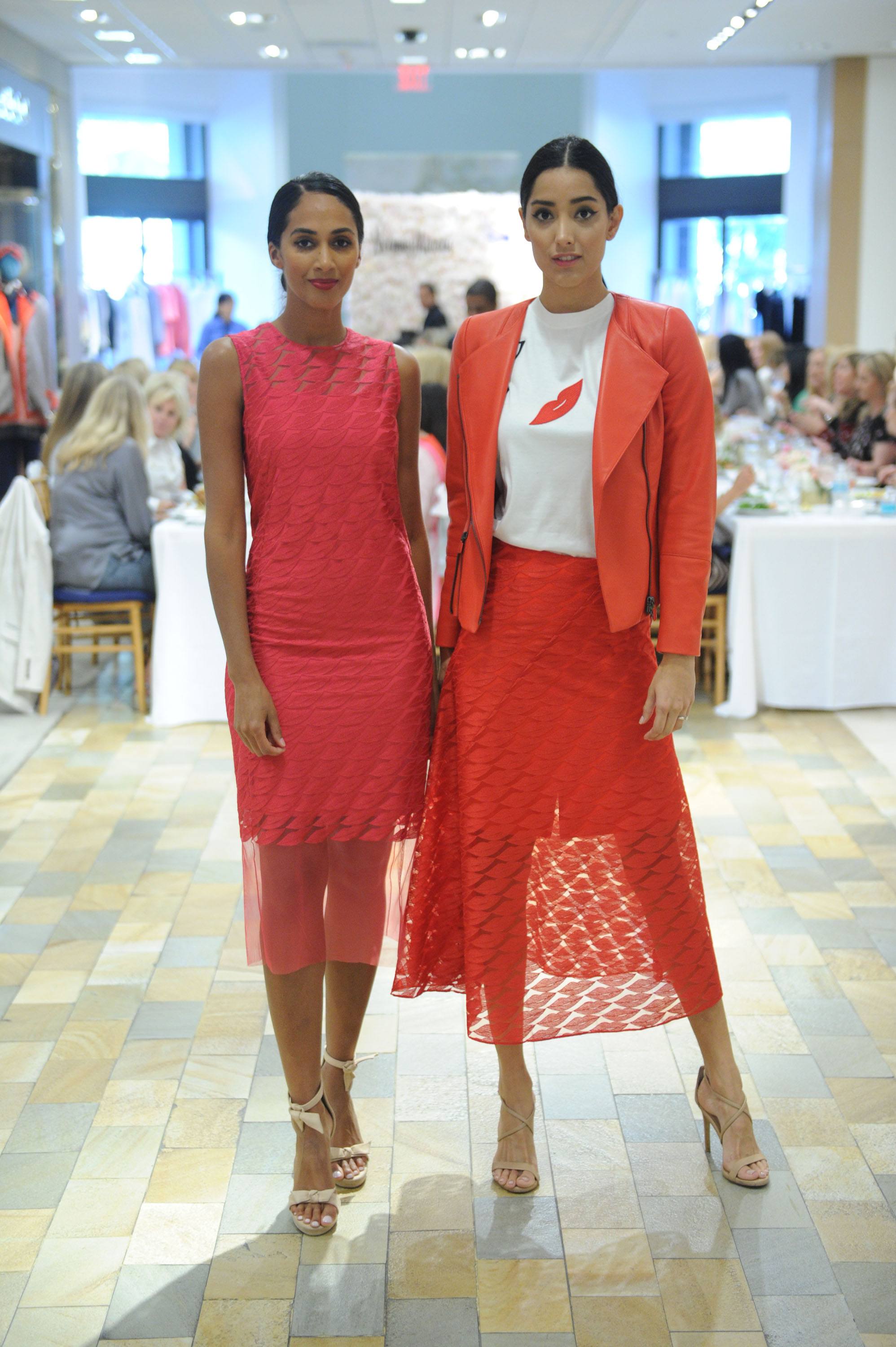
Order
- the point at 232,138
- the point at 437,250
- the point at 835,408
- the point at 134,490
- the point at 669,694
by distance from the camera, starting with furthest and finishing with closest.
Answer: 1. the point at 232,138
2. the point at 437,250
3. the point at 835,408
4. the point at 134,490
5. the point at 669,694

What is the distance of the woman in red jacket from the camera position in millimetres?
Result: 1902

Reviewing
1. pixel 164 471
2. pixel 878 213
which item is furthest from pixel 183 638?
pixel 878 213

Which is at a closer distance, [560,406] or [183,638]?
[560,406]

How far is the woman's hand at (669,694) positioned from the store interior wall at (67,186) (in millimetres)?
9656

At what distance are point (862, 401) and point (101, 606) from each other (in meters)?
4.25

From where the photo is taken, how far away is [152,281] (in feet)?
47.8

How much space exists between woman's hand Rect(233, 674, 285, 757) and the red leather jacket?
31 centimetres

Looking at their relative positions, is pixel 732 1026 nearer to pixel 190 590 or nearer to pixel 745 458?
pixel 190 590

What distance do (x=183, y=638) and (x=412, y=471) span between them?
304 cm

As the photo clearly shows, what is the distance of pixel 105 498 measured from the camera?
5035 mm

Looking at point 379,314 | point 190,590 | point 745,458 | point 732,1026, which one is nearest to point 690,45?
point 379,314

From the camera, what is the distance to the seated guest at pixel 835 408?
7355 millimetres

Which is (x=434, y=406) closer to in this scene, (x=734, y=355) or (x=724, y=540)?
(x=724, y=540)

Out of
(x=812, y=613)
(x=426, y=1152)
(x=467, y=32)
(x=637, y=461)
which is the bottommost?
(x=426, y=1152)
